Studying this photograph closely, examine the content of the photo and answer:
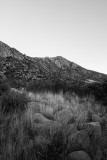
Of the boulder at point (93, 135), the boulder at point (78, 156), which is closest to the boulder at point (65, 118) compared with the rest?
the boulder at point (93, 135)

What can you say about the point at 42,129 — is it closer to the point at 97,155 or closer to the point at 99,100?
the point at 97,155

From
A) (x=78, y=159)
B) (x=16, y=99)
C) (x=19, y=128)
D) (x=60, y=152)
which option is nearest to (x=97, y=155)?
(x=78, y=159)

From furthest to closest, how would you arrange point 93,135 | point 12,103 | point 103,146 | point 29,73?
point 29,73 < point 12,103 < point 93,135 < point 103,146

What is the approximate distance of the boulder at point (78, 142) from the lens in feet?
7.90

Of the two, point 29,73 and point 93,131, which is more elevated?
point 29,73

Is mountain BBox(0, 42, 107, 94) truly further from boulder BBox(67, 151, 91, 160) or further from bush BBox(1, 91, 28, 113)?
boulder BBox(67, 151, 91, 160)

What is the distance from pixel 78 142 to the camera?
2.49 metres

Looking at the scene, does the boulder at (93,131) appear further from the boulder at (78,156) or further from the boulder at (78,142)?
the boulder at (78,156)

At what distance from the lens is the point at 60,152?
86.0 inches

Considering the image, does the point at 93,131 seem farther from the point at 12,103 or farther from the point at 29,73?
the point at 29,73

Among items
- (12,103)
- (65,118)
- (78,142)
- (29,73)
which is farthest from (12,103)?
(29,73)

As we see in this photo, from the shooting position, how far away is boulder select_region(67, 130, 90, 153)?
241cm

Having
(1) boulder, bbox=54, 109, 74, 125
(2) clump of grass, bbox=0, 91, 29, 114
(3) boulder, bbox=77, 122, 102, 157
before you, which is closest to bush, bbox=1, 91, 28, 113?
(2) clump of grass, bbox=0, 91, 29, 114

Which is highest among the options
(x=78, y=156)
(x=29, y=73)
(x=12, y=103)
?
(x=29, y=73)
